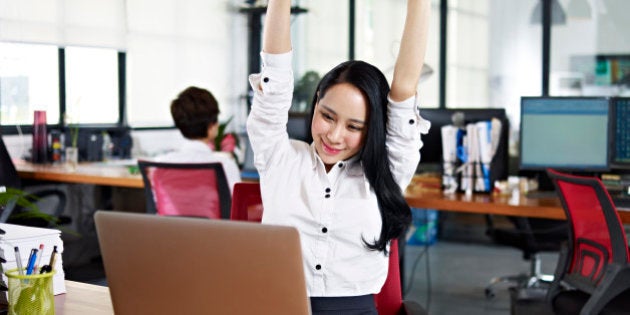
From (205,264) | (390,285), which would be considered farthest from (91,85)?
(205,264)

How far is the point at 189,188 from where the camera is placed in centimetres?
385

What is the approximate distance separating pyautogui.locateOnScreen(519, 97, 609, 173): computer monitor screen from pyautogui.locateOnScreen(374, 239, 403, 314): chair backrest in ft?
8.11

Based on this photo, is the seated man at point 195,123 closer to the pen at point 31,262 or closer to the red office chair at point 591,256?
the red office chair at point 591,256

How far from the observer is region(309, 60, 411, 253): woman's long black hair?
5.84ft

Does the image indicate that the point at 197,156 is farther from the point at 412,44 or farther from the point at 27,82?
the point at 27,82

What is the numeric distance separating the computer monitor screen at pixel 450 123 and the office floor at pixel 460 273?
3.08ft

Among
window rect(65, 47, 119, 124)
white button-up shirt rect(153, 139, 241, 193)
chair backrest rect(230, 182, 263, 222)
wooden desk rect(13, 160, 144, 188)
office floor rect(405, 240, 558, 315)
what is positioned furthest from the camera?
window rect(65, 47, 119, 124)

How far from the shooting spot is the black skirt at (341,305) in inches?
69.0

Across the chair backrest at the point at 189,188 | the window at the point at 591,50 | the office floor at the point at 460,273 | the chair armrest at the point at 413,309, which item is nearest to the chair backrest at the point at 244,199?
the chair armrest at the point at 413,309

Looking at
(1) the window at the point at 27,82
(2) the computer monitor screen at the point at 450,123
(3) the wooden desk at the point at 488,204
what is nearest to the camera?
(3) the wooden desk at the point at 488,204

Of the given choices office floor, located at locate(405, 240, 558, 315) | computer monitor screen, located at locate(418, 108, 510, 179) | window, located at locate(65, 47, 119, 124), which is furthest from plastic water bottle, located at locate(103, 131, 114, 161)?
computer monitor screen, located at locate(418, 108, 510, 179)

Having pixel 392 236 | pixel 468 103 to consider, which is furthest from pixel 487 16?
pixel 392 236

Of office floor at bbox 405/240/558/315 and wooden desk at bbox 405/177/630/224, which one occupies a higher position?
wooden desk at bbox 405/177/630/224

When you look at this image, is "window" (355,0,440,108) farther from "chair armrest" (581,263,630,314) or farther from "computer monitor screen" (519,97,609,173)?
"chair armrest" (581,263,630,314)
